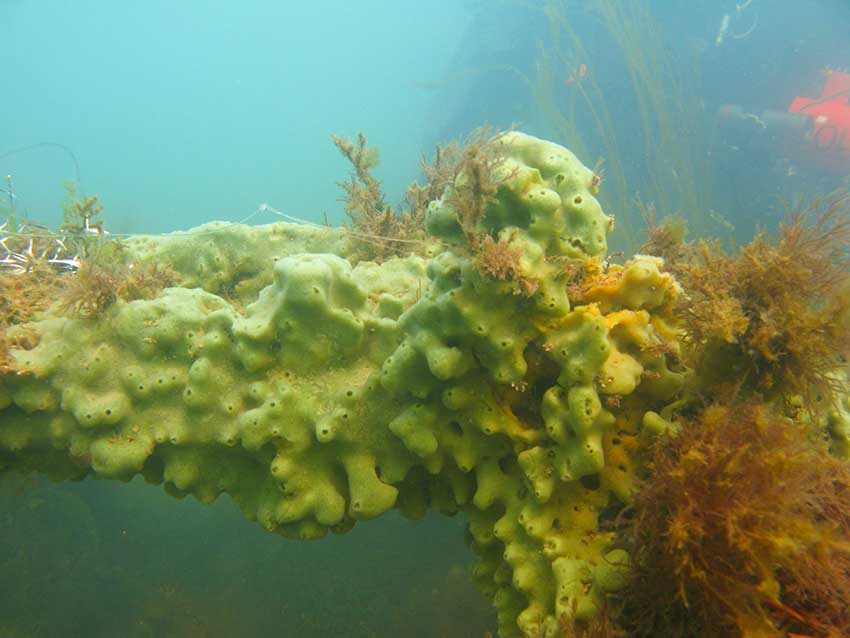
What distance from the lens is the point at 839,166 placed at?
8.95 meters

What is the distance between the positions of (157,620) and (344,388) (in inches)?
215

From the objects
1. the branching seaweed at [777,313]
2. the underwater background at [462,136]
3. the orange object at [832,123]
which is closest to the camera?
the branching seaweed at [777,313]

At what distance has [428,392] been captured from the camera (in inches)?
100

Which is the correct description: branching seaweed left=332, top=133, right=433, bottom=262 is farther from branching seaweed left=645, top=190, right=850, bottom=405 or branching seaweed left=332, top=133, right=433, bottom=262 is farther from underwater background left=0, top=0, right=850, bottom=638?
branching seaweed left=645, top=190, right=850, bottom=405

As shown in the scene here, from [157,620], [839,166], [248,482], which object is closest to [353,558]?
[157,620]

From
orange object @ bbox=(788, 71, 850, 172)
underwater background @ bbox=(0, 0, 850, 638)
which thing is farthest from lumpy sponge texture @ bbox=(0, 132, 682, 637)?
orange object @ bbox=(788, 71, 850, 172)

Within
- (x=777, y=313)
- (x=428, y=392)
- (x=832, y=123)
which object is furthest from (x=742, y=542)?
(x=832, y=123)

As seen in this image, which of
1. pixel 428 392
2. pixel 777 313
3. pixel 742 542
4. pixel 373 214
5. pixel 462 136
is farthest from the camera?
pixel 462 136

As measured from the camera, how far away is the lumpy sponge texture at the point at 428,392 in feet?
7.30

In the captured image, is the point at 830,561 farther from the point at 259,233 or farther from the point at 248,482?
the point at 259,233

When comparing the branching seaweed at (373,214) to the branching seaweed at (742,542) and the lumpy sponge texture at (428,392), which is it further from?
the branching seaweed at (742,542)

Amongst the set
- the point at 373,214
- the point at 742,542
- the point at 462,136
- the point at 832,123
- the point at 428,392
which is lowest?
the point at 742,542

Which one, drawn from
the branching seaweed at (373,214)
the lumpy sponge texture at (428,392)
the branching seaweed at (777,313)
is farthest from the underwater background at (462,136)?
the lumpy sponge texture at (428,392)

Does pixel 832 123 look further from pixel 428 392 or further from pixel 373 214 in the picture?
pixel 428 392
